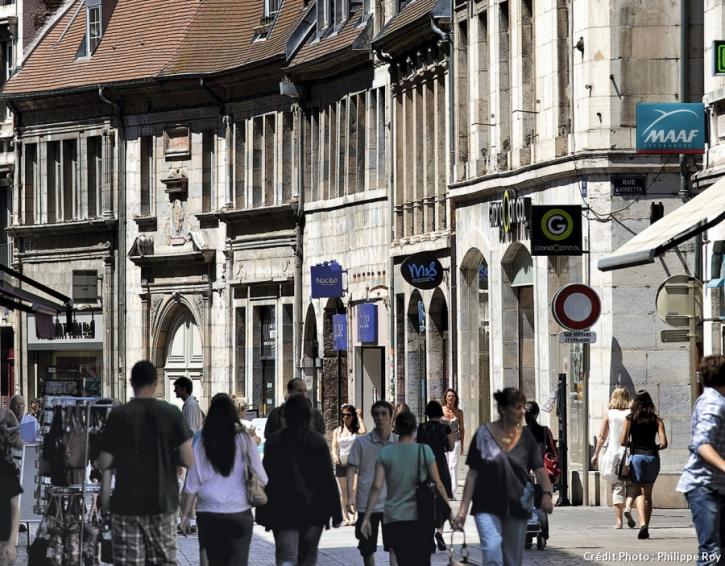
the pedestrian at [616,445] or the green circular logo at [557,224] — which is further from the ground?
the green circular logo at [557,224]

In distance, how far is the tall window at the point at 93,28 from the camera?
61.5 m

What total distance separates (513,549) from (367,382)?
104ft

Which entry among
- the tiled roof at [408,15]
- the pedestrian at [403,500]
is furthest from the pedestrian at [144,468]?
the tiled roof at [408,15]

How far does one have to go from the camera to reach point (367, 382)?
47.4 metres

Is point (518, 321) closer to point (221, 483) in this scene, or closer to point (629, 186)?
point (629, 186)

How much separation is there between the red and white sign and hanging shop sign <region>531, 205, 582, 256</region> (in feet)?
9.35

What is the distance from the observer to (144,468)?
14938 millimetres

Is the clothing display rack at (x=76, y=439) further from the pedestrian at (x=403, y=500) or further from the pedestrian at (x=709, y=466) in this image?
the pedestrian at (x=709, y=466)

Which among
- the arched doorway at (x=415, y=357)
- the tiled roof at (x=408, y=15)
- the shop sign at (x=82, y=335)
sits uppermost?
the tiled roof at (x=408, y=15)

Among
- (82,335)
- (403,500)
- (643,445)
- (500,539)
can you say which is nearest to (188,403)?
(643,445)

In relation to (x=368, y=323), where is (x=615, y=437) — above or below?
below

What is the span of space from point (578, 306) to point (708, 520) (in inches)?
525

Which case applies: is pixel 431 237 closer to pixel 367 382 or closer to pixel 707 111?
pixel 367 382

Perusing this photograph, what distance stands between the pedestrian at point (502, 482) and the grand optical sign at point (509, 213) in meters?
18.1
